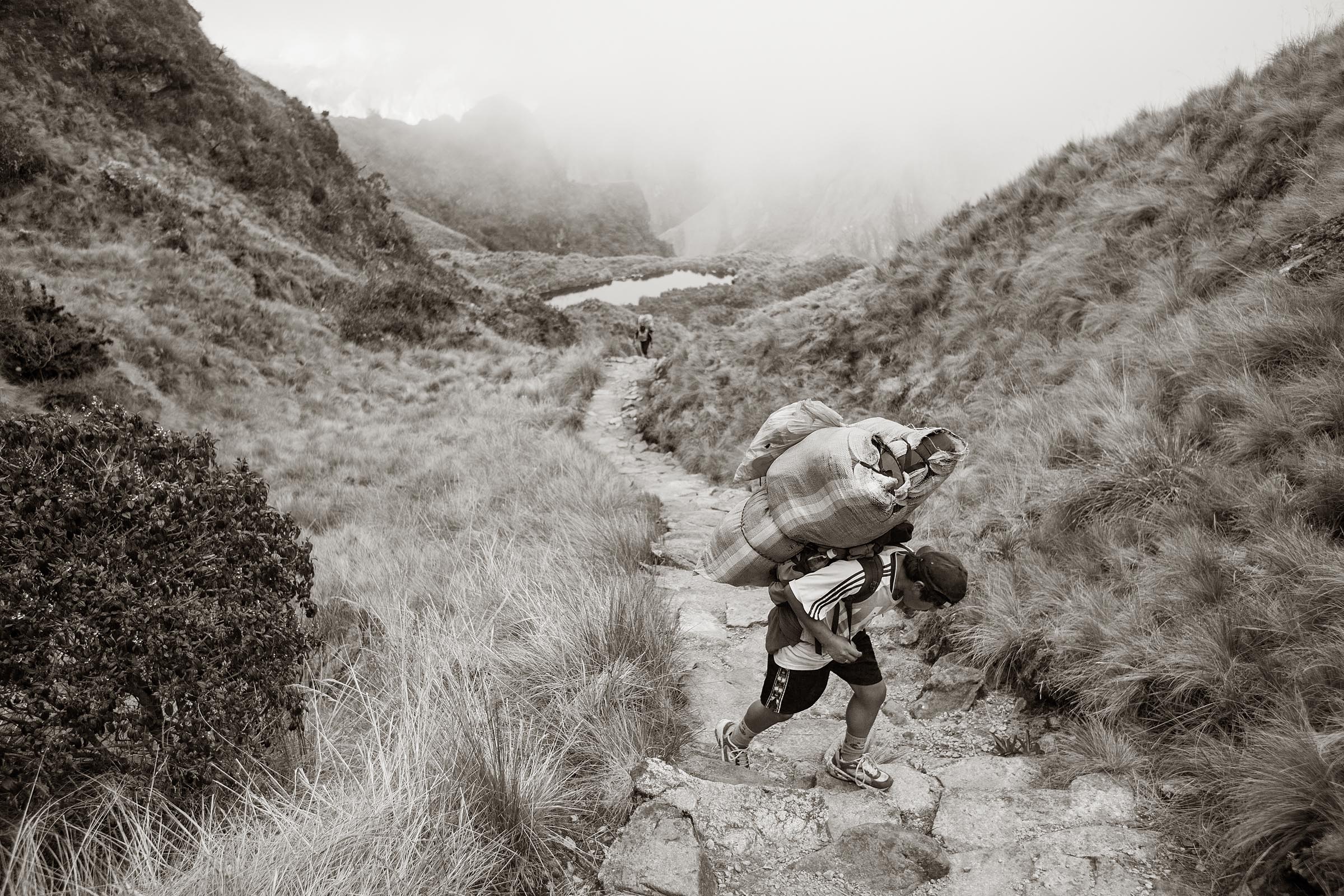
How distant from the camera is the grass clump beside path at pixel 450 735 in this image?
1999 mm

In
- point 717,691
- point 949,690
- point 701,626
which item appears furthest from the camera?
point 701,626

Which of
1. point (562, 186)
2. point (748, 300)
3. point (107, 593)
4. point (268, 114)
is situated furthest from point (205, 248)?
point (562, 186)

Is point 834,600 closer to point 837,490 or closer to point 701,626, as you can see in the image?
point 837,490

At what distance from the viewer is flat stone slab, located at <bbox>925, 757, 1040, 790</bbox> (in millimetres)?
2721

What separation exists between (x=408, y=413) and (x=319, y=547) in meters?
8.49

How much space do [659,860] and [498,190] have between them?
356 ft

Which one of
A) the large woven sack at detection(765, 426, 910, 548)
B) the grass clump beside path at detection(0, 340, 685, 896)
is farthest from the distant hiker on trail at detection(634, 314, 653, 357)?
the large woven sack at detection(765, 426, 910, 548)

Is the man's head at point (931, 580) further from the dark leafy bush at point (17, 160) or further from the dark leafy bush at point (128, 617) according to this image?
the dark leafy bush at point (17, 160)

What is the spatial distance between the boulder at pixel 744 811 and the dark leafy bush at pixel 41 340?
35.0 ft

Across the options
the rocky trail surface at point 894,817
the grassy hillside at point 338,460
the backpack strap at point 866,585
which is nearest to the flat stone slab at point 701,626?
the grassy hillside at point 338,460

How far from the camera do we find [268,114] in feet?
73.7

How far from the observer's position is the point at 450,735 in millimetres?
2572

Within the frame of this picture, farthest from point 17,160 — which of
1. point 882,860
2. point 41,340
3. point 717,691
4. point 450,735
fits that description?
point 882,860

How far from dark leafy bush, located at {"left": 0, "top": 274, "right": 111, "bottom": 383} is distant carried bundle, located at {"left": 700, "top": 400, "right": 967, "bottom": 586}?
10754mm
